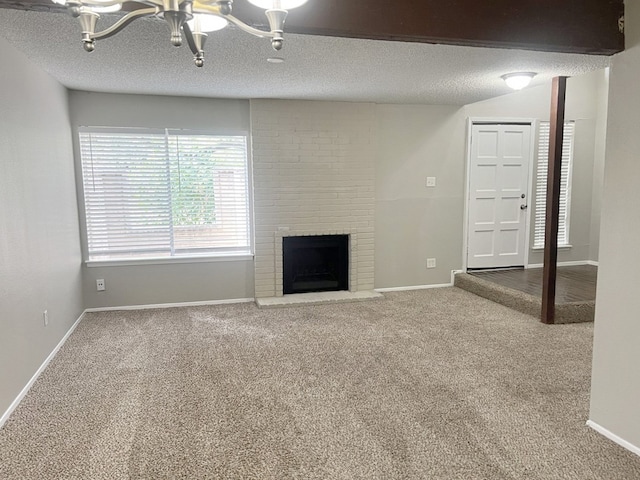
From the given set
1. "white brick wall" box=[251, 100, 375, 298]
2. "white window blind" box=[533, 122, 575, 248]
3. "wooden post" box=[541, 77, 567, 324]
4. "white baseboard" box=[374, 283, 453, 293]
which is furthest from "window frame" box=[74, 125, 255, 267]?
"white window blind" box=[533, 122, 575, 248]

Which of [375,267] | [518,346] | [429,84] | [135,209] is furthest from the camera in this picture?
[375,267]

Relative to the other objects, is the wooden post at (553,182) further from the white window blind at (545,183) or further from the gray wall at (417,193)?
the white window blind at (545,183)

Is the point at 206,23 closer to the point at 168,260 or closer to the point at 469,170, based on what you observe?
the point at 168,260

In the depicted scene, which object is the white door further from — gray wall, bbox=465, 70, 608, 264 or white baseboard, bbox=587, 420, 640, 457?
white baseboard, bbox=587, 420, 640, 457

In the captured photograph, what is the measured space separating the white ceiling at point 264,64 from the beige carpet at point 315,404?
7.38 ft

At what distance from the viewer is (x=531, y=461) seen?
2.16 metres

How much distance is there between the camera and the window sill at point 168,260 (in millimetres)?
4691

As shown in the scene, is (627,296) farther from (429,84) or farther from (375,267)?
(375,267)

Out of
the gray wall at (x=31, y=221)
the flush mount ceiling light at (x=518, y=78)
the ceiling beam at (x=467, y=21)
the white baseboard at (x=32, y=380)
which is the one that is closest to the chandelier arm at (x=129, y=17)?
the ceiling beam at (x=467, y=21)

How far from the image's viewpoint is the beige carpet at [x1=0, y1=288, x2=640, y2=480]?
84.6 inches

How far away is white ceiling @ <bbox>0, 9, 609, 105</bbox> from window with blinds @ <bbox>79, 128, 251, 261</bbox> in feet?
1.82

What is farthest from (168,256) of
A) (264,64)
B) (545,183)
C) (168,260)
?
(545,183)

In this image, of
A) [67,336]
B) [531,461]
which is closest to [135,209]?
[67,336]

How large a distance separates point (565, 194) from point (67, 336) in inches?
243
